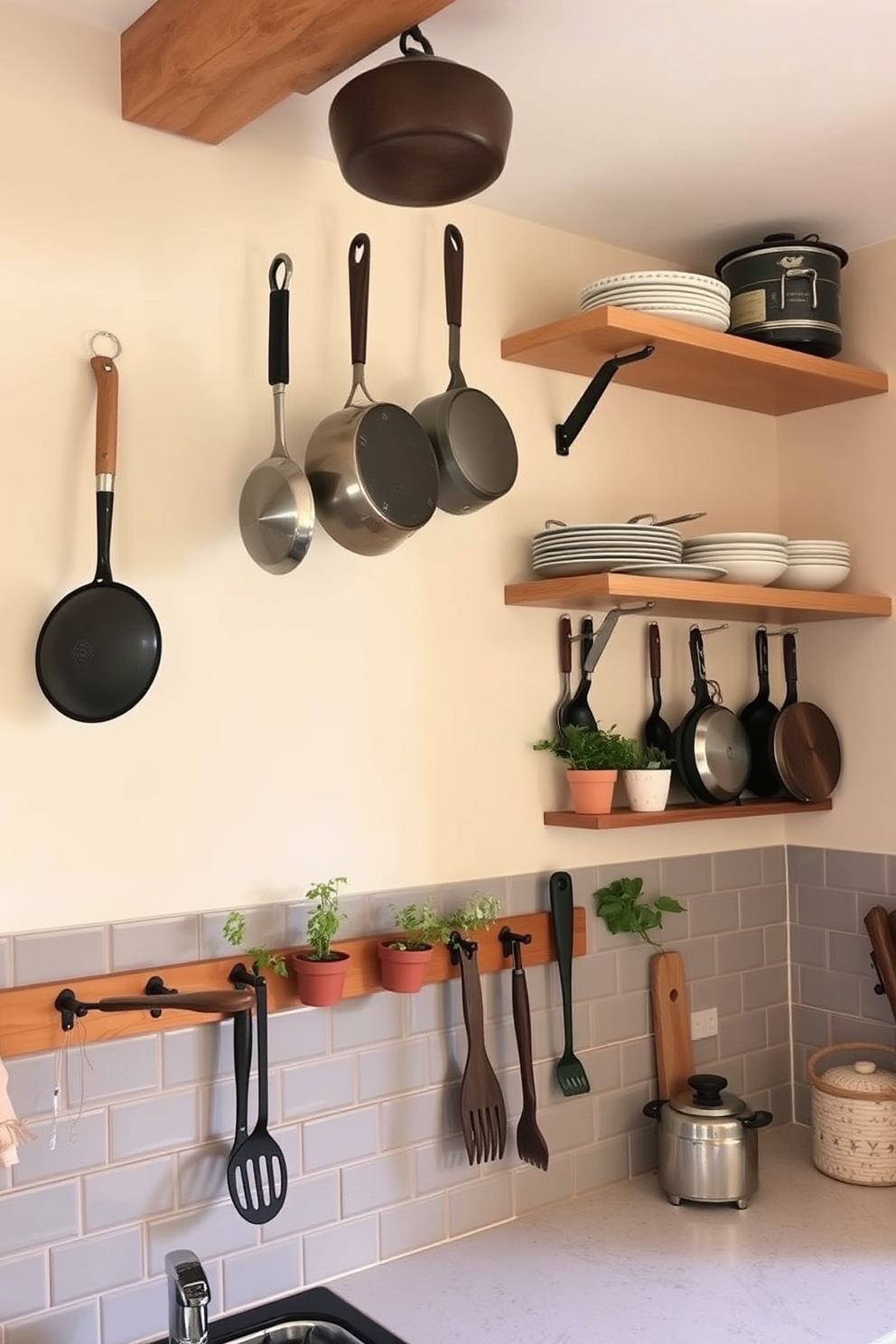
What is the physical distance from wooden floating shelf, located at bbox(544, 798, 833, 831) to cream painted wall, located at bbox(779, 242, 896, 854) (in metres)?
0.12

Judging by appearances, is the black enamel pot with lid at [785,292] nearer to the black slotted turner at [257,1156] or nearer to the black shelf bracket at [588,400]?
the black shelf bracket at [588,400]

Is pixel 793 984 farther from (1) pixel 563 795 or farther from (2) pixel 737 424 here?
(2) pixel 737 424

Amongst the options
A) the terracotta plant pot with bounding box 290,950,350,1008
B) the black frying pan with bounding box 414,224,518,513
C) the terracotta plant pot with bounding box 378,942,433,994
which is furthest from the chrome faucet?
the black frying pan with bounding box 414,224,518,513

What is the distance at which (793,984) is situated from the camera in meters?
2.61

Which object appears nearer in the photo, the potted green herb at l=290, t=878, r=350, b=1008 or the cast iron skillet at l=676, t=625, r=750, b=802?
the potted green herb at l=290, t=878, r=350, b=1008

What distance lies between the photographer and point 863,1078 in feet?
7.45

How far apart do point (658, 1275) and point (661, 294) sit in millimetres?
1531

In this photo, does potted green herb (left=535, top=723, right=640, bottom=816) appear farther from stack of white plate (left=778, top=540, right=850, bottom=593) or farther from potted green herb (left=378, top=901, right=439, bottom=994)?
stack of white plate (left=778, top=540, right=850, bottom=593)

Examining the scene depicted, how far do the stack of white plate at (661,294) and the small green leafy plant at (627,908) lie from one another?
3.23 ft

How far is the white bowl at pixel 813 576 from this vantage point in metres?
2.37

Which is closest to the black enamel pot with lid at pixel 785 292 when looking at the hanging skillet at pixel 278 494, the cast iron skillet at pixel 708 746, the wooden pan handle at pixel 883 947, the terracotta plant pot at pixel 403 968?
the cast iron skillet at pixel 708 746

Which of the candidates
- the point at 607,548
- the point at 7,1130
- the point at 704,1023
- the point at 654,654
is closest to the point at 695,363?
the point at 607,548

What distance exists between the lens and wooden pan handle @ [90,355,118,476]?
1.64m

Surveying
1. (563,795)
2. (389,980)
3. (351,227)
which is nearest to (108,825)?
(389,980)
